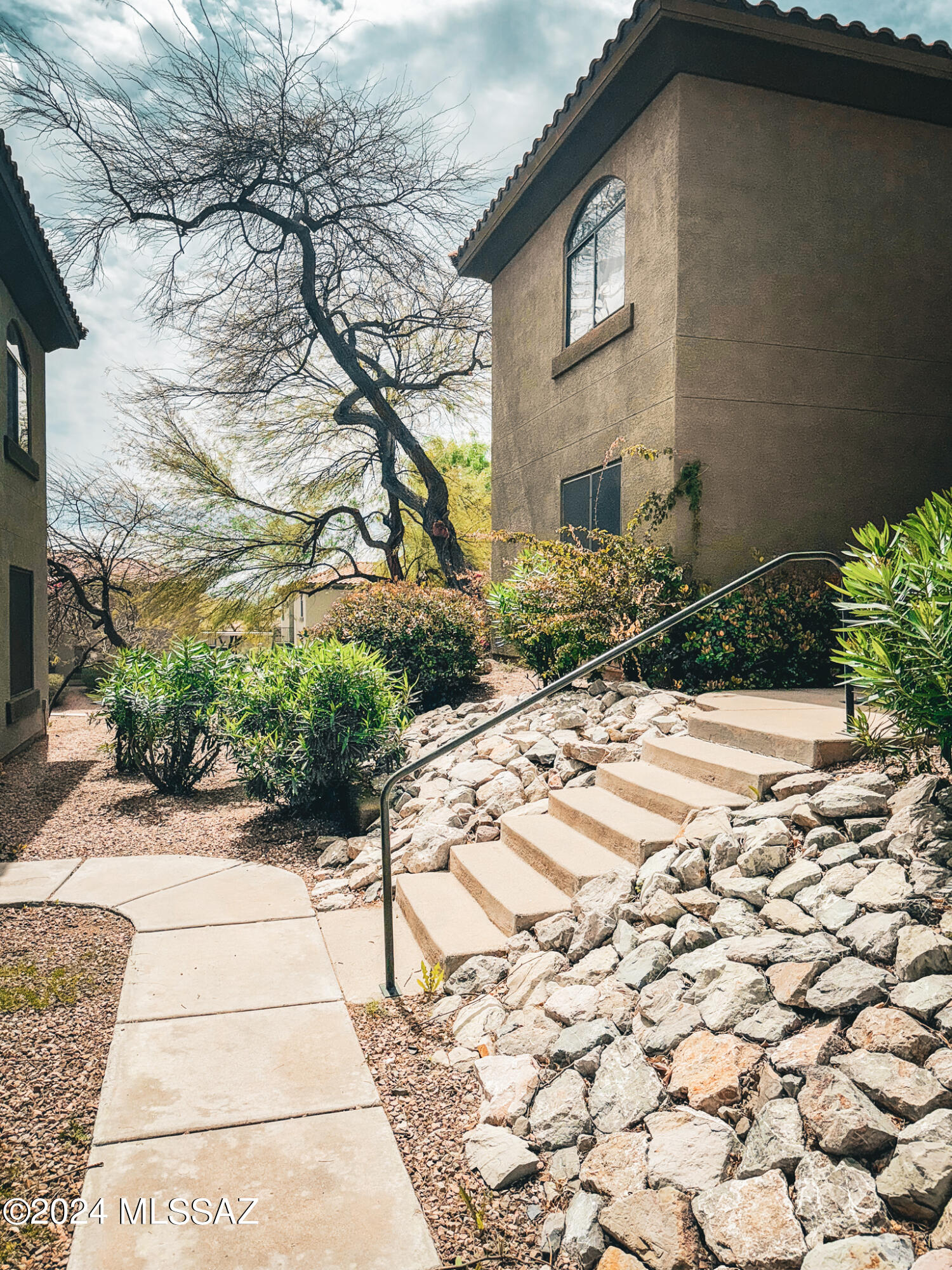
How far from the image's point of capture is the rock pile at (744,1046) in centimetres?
186

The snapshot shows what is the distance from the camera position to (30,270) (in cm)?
885

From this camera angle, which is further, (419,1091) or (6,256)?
(6,256)

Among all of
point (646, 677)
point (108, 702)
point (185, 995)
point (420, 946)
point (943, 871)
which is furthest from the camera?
point (108, 702)

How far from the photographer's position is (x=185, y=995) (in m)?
3.34

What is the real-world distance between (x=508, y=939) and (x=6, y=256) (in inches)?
335

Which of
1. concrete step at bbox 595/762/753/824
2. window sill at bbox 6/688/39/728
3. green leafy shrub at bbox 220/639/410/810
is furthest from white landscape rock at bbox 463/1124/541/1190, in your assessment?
window sill at bbox 6/688/39/728

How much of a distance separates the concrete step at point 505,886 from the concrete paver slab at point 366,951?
0.38 m

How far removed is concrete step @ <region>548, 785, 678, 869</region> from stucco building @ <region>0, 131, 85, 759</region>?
20.7 ft

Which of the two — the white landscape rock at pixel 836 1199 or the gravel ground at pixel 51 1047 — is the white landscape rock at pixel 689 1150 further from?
the gravel ground at pixel 51 1047

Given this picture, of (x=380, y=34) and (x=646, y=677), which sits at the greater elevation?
(x=380, y=34)

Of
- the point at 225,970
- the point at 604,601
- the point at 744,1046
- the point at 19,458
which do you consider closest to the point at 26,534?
the point at 19,458

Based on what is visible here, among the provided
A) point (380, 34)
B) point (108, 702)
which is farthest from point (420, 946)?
point (380, 34)

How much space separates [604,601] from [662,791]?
2825 millimetres

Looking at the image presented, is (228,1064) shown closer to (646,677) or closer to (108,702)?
(646,677)
